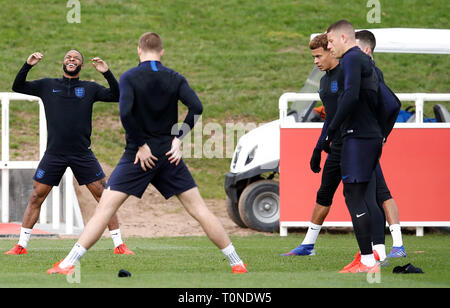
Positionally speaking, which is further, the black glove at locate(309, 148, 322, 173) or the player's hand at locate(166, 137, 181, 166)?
the black glove at locate(309, 148, 322, 173)

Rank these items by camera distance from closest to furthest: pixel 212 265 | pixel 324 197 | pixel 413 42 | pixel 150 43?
pixel 150 43 → pixel 212 265 → pixel 324 197 → pixel 413 42

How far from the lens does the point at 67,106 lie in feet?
30.4

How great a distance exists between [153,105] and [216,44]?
20.9 metres

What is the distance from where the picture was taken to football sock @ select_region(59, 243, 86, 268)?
262 inches

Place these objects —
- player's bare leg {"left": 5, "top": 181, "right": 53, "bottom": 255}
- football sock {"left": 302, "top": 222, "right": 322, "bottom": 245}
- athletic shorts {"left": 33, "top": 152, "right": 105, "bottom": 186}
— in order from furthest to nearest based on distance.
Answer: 1. player's bare leg {"left": 5, "top": 181, "right": 53, "bottom": 255}
2. athletic shorts {"left": 33, "top": 152, "right": 105, "bottom": 186}
3. football sock {"left": 302, "top": 222, "right": 322, "bottom": 245}

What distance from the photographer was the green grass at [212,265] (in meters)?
6.41

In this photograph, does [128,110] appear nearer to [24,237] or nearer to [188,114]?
[188,114]

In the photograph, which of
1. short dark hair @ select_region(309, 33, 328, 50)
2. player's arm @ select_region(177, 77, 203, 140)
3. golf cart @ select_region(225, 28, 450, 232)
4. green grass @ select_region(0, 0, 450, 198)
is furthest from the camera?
green grass @ select_region(0, 0, 450, 198)

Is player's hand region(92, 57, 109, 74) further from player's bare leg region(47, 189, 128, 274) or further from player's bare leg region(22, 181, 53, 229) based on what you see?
player's bare leg region(47, 189, 128, 274)

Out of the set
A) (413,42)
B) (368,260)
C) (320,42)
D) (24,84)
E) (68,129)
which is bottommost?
(368,260)

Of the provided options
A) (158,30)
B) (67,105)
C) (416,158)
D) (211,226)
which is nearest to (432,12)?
(158,30)

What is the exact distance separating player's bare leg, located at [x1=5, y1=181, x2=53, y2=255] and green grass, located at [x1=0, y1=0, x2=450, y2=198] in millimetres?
9736

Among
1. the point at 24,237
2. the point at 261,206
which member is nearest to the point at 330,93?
the point at 24,237

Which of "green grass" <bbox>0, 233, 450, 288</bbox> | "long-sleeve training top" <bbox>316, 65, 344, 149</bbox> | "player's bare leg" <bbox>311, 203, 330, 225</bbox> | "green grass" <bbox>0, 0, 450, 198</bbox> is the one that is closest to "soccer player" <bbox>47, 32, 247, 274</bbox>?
"green grass" <bbox>0, 233, 450, 288</bbox>
